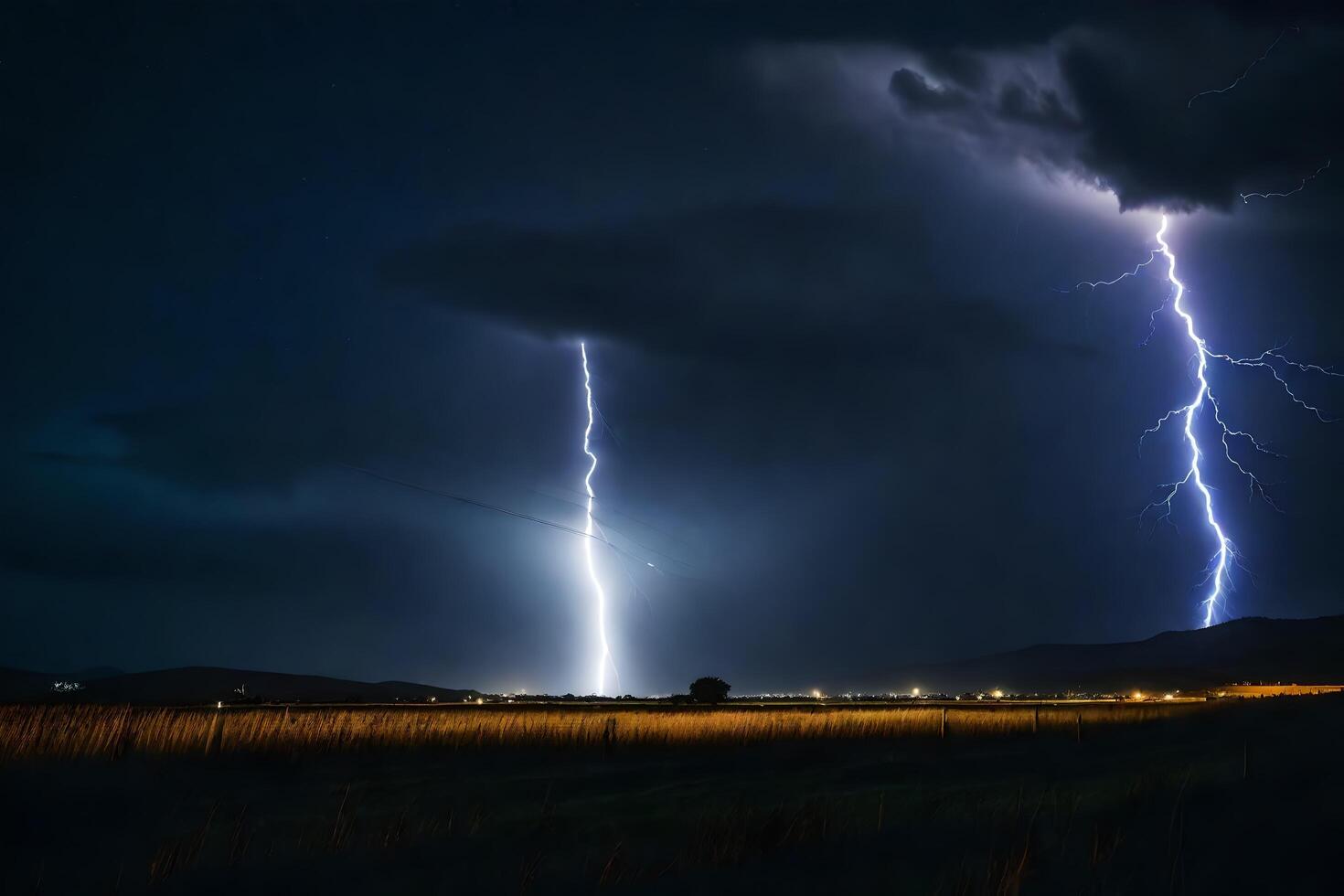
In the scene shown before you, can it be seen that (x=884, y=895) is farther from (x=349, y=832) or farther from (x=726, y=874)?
(x=349, y=832)

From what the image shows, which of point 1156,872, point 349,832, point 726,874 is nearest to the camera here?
point 1156,872

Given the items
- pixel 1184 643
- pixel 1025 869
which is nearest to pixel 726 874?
pixel 1025 869

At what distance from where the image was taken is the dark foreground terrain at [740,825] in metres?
9.78

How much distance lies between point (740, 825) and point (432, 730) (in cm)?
2132

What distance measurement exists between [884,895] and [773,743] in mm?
20797

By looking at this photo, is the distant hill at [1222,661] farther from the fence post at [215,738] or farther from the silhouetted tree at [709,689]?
the fence post at [215,738]

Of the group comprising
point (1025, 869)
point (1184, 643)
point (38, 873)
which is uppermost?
point (1184, 643)

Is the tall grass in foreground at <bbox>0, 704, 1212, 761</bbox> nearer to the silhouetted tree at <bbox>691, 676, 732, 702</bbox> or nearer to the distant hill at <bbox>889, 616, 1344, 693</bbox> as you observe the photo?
the silhouetted tree at <bbox>691, 676, 732, 702</bbox>

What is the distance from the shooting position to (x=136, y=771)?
22328 mm

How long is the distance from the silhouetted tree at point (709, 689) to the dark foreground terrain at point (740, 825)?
141 ft

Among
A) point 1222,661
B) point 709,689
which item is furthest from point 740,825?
point 1222,661

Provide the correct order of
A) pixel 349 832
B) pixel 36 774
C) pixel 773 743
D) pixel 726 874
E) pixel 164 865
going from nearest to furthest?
pixel 726 874
pixel 164 865
pixel 349 832
pixel 36 774
pixel 773 743

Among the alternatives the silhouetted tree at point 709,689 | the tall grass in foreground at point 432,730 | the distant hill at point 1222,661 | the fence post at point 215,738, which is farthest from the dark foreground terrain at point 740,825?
the distant hill at point 1222,661

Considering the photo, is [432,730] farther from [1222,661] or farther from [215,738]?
[1222,661]
